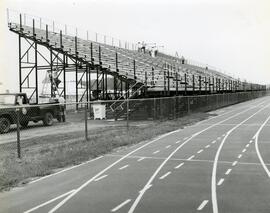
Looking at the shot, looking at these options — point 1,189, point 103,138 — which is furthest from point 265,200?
point 103,138

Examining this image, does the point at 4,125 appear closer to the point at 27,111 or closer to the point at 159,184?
the point at 27,111

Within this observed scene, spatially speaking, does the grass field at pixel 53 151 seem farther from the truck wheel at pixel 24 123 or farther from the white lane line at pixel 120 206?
the truck wheel at pixel 24 123

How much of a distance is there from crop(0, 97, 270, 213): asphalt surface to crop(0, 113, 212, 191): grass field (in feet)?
1.67

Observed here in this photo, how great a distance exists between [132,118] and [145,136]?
401 inches


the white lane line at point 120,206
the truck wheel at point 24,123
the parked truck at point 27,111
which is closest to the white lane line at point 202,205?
the white lane line at point 120,206

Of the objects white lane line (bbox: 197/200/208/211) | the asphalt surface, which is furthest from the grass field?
white lane line (bbox: 197/200/208/211)

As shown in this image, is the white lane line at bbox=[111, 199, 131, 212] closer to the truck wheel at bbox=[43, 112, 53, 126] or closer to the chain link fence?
the chain link fence

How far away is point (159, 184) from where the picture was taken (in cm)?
1002

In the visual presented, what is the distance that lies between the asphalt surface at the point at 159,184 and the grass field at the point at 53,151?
1.67ft

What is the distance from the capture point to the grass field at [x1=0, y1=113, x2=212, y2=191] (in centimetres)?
1132

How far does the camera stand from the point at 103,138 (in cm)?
1872

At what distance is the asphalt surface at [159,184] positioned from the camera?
8133 millimetres

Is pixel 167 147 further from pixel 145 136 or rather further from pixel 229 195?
pixel 229 195

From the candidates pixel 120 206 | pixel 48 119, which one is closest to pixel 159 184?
pixel 120 206
